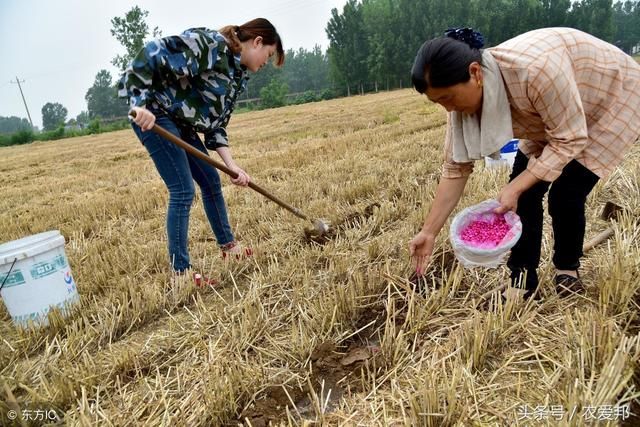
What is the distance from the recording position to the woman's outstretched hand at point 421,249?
2334 millimetres

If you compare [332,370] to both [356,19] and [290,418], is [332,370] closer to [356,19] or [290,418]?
[290,418]

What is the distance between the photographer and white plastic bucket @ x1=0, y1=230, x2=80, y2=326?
2561mm

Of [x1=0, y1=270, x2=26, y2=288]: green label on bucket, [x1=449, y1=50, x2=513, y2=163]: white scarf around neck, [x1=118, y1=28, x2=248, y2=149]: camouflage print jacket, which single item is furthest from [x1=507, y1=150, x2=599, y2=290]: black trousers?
[x1=0, y1=270, x2=26, y2=288]: green label on bucket

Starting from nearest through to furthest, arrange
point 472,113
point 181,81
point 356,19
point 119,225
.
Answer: point 472,113
point 181,81
point 119,225
point 356,19

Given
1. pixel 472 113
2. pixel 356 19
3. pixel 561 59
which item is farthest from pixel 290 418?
pixel 356 19

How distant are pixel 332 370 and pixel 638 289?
5.04ft

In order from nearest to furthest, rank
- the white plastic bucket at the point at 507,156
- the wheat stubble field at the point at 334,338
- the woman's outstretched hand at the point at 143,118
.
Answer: the wheat stubble field at the point at 334,338 < the woman's outstretched hand at the point at 143,118 < the white plastic bucket at the point at 507,156

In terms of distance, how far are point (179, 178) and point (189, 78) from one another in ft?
2.11

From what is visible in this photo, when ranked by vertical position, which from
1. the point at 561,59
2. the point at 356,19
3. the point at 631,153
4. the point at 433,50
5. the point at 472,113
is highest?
the point at 356,19

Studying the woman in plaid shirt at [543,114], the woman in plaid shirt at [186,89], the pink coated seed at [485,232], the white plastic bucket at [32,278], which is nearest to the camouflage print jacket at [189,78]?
the woman in plaid shirt at [186,89]

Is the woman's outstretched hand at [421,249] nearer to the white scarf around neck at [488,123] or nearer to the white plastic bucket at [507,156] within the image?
the white scarf around neck at [488,123]

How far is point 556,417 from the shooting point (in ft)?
4.69

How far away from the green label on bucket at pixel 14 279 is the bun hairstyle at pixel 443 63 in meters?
2.45

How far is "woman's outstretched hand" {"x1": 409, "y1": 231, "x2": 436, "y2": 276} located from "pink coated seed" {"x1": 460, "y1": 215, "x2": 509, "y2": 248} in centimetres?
18
